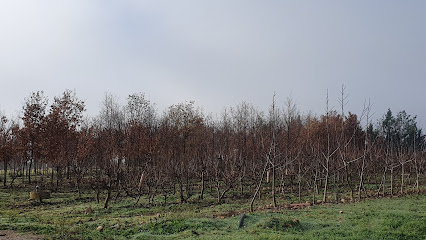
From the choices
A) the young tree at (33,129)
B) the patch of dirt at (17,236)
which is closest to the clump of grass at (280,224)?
the patch of dirt at (17,236)

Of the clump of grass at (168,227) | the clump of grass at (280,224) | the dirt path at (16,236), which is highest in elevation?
the clump of grass at (280,224)

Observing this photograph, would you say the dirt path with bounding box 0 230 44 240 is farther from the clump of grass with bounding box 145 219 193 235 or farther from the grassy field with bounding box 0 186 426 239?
the clump of grass with bounding box 145 219 193 235

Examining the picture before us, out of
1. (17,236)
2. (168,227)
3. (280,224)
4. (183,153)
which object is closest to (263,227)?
(280,224)

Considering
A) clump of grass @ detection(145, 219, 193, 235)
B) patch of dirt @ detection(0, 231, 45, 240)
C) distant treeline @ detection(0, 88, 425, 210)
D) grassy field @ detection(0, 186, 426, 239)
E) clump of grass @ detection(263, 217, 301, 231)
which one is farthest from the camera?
distant treeline @ detection(0, 88, 425, 210)

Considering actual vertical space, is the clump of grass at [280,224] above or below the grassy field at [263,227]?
above

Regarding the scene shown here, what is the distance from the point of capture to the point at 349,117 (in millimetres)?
49406

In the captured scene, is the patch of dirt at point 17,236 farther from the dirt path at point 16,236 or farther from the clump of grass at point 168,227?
the clump of grass at point 168,227

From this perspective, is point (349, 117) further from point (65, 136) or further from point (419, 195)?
point (65, 136)

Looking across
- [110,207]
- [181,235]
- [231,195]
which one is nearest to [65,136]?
[110,207]

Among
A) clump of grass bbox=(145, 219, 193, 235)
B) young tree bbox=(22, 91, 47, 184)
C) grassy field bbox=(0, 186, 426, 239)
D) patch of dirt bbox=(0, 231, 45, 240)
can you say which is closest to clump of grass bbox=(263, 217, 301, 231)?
grassy field bbox=(0, 186, 426, 239)

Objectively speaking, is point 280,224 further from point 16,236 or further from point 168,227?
point 16,236

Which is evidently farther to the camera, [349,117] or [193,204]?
[349,117]

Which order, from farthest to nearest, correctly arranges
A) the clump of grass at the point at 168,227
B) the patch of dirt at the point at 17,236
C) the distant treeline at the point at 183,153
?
the distant treeline at the point at 183,153
the clump of grass at the point at 168,227
the patch of dirt at the point at 17,236

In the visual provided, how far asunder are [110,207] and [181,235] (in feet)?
29.8
